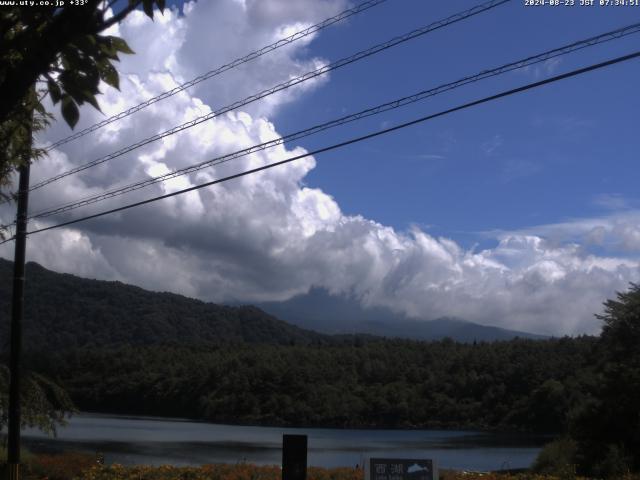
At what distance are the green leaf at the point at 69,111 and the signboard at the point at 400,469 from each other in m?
6.13

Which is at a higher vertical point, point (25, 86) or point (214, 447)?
point (25, 86)

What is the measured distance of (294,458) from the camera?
A: 8844 millimetres

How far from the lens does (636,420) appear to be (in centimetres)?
2359

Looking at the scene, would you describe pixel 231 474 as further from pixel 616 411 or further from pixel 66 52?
pixel 616 411

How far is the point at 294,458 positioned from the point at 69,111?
18.9 feet

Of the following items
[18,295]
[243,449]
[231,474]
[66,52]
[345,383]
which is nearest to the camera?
[66,52]

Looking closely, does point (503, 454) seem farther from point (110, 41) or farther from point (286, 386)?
point (286, 386)

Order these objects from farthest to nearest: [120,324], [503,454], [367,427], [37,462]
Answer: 1. [120,324]
2. [367,427]
3. [503,454]
4. [37,462]

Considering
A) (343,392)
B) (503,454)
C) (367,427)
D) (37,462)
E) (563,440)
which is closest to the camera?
(37,462)

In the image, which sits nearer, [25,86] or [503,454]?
[25,86]

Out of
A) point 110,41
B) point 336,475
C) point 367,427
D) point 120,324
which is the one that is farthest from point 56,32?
point 120,324

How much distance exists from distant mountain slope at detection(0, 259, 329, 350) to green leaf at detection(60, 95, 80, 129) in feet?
303

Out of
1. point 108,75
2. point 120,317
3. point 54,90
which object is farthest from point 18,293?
point 120,317

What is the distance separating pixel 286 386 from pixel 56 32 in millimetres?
73500
